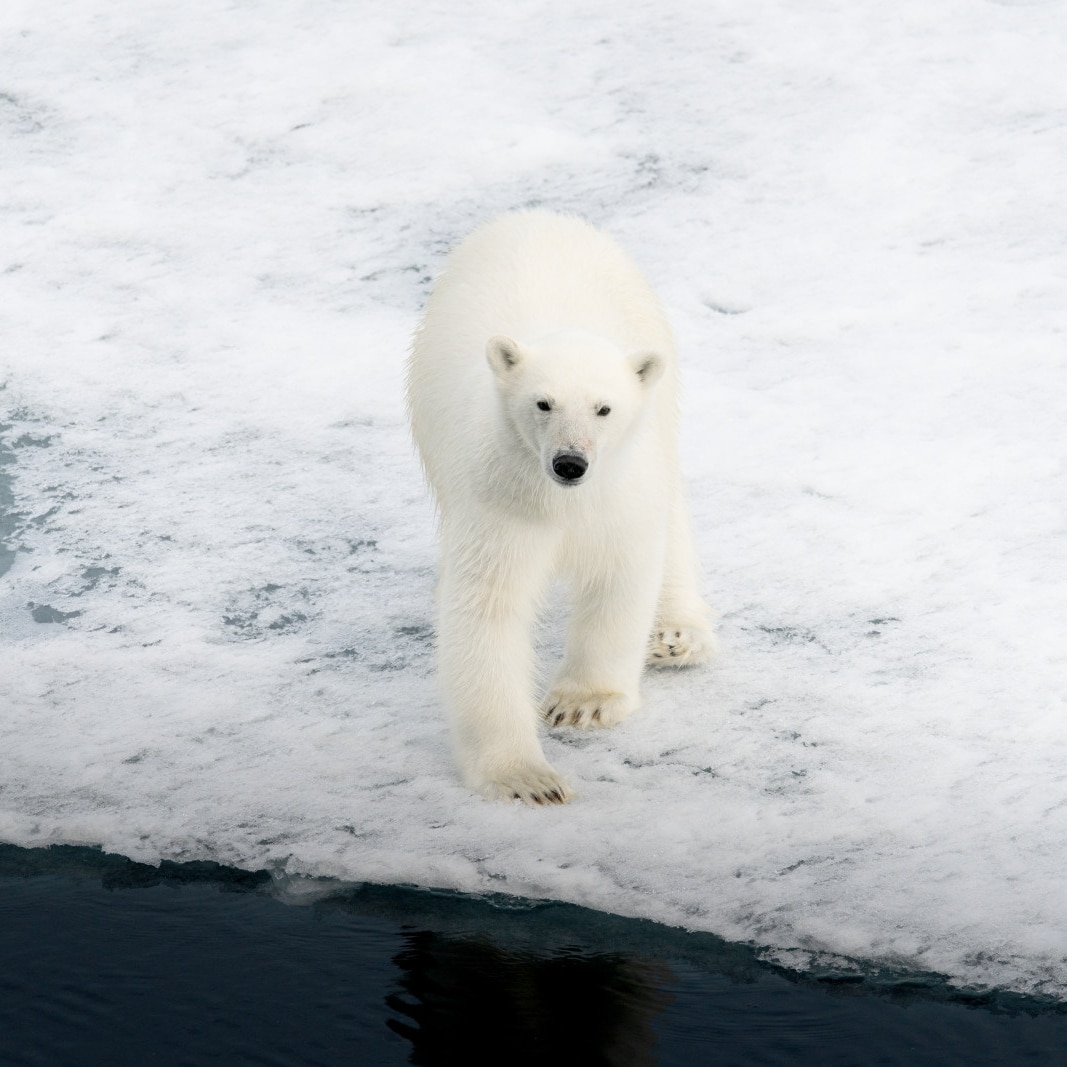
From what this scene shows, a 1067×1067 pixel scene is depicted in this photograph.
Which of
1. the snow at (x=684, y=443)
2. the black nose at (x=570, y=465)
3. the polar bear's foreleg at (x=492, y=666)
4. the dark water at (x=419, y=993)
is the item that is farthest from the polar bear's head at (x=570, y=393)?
the dark water at (x=419, y=993)

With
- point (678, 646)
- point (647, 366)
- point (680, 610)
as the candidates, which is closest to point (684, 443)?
point (680, 610)

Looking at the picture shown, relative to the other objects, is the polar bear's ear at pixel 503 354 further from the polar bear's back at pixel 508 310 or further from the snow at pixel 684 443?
the snow at pixel 684 443

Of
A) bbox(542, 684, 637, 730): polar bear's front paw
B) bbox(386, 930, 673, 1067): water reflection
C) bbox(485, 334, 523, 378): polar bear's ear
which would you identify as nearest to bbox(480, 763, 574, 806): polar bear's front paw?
bbox(542, 684, 637, 730): polar bear's front paw

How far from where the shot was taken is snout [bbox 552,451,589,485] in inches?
127

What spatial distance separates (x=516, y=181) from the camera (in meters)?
7.41

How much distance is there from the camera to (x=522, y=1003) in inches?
110

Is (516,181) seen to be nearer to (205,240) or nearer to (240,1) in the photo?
(205,240)

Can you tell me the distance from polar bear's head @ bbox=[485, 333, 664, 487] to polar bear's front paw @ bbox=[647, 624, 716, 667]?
0.88 metres

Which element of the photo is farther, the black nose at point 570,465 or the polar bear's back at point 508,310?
the polar bear's back at point 508,310

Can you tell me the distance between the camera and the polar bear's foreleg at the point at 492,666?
356cm

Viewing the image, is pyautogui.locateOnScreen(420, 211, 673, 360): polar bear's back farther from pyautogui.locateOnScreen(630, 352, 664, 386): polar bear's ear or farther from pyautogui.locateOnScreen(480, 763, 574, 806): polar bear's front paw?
pyautogui.locateOnScreen(480, 763, 574, 806): polar bear's front paw

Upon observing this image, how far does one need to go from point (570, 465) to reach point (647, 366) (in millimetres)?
A: 397

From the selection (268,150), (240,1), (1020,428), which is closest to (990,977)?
(1020,428)

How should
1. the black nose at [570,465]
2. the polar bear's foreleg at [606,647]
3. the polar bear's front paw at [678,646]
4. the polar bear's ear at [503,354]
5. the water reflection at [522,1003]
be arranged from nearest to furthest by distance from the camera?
the water reflection at [522,1003]
the black nose at [570,465]
the polar bear's ear at [503,354]
the polar bear's foreleg at [606,647]
the polar bear's front paw at [678,646]
